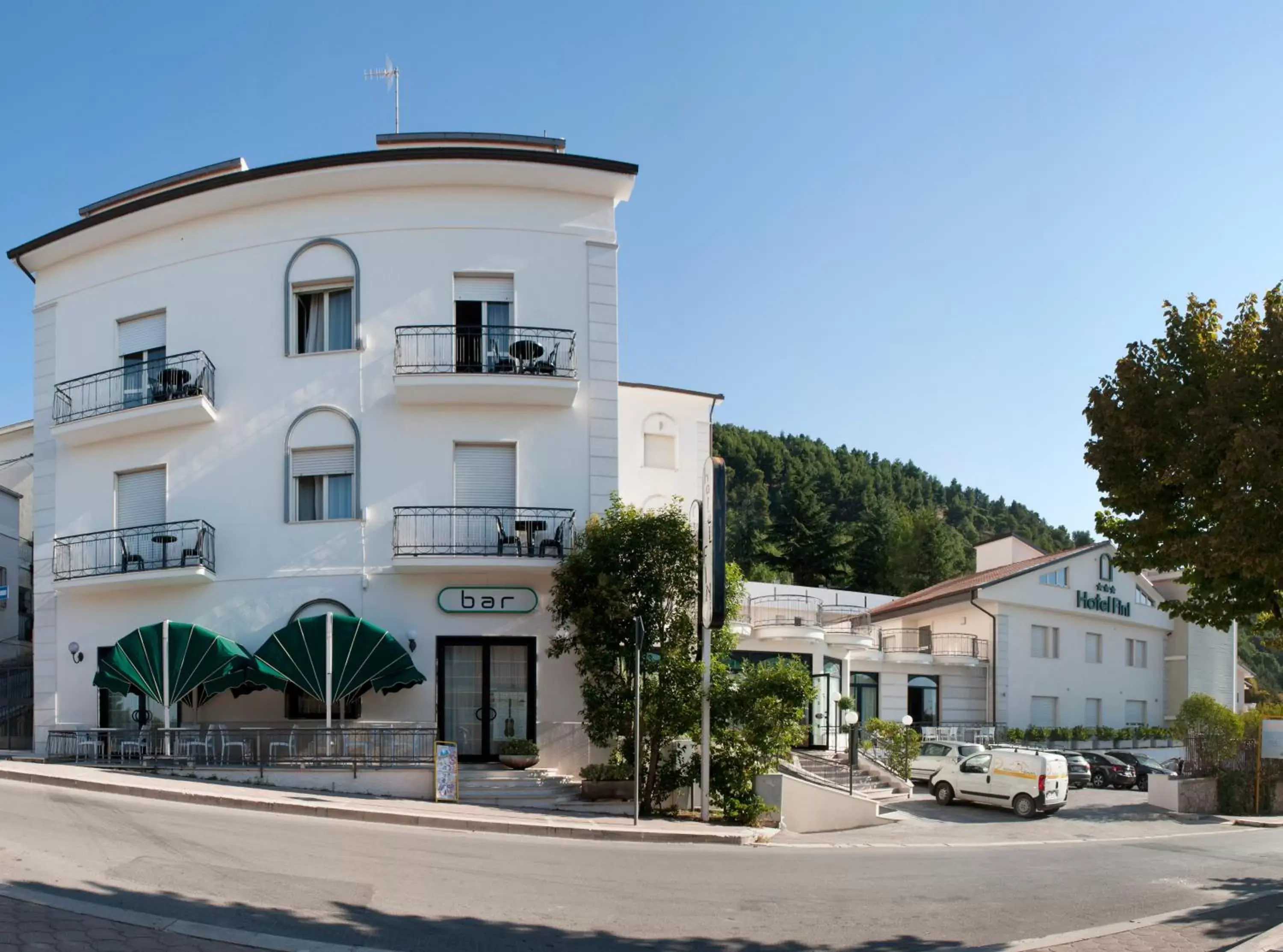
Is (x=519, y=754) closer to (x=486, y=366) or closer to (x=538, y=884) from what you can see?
(x=486, y=366)

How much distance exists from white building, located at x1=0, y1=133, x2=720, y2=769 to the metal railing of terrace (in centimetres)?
169

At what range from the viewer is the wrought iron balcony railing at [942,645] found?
40.2 metres

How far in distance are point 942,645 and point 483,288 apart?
2676 centimetres

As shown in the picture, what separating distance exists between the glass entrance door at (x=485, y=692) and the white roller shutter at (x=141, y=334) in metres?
9.11

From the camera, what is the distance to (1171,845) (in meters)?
19.2

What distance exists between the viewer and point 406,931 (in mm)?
8633

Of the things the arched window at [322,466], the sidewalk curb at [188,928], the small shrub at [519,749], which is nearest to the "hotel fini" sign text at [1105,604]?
the small shrub at [519,749]

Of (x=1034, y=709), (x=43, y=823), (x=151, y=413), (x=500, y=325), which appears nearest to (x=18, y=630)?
(x=151, y=413)

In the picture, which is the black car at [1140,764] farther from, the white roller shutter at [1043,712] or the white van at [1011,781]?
the white van at [1011,781]

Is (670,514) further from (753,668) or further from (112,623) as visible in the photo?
(112,623)

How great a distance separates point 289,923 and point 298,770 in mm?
10099

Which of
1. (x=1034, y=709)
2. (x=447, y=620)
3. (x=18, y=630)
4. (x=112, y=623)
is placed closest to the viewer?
(x=447, y=620)

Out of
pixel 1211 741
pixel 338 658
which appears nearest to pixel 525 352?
pixel 338 658

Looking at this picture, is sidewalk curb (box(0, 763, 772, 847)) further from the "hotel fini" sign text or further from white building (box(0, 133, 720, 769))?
the "hotel fini" sign text
